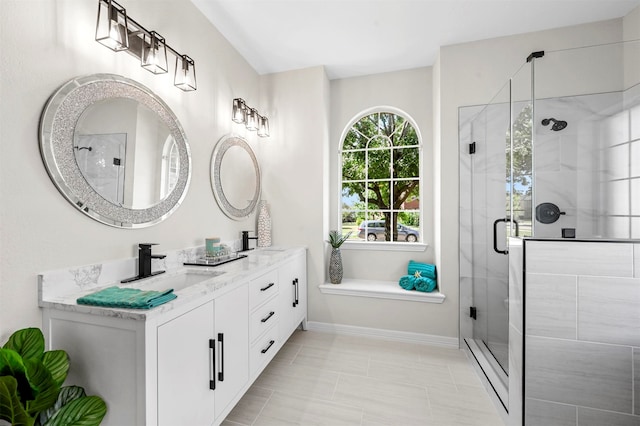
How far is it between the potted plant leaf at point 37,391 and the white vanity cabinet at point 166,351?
0.24 feet

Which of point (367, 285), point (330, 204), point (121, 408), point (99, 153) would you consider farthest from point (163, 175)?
point (367, 285)

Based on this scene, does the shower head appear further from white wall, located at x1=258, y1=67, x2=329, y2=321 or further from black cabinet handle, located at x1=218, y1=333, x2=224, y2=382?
black cabinet handle, located at x1=218, y1=333, x2=224, y2=382

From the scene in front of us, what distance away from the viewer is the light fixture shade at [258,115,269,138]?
8.96 feet

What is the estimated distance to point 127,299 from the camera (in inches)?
41.6

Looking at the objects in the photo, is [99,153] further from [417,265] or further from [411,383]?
[417,265]

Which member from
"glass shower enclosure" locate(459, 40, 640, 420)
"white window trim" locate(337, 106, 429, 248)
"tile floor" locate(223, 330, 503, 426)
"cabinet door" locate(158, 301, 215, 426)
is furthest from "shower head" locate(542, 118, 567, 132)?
"cabinet door" locate(158, 301, 215, 426)

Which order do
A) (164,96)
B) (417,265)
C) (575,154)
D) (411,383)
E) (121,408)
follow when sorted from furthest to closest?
(417,265)
(411,383)
(164,96)
(575,154)
(121,408)

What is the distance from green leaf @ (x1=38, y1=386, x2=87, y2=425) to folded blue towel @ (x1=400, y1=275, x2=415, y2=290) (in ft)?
7.91

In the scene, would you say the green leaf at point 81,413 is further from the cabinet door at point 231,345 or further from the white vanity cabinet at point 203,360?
the cabinet door at point 231,345

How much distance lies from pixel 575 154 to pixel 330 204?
213cm

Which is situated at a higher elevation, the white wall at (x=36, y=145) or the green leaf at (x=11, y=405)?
the white wall at (x=36, y=145)

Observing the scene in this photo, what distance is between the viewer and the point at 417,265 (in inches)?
110

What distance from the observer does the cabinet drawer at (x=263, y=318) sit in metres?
1.75

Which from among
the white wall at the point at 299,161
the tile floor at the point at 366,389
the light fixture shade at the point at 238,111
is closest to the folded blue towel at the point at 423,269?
the tile floor at the point at 366,389
